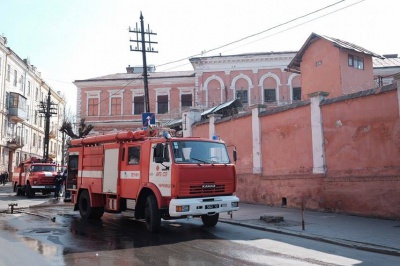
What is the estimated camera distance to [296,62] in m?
27.7

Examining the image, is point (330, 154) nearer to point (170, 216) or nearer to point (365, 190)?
point (365, 190)

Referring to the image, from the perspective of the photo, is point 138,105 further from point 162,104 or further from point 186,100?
point 186,100

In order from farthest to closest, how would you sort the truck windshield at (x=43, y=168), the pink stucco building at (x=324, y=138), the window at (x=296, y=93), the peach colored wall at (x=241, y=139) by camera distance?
1. the window at (x=296, y=93)
2. the truck windshield at (x=43, y=168)
3. the peach colored wall at (x=241, y=139)
4. the pink stucco building at (x=324, y=138)

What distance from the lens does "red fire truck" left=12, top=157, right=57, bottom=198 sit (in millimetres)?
25750

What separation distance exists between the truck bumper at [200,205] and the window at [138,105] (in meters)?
A: 34.7

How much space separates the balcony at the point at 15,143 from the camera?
4762cm

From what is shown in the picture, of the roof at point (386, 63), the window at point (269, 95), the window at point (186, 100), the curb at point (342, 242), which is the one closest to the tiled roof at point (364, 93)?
the curb at point (342, 242)

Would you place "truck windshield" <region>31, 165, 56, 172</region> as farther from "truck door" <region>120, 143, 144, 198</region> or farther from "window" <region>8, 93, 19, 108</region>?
"window" <region>8, 93, 19, 108</region>

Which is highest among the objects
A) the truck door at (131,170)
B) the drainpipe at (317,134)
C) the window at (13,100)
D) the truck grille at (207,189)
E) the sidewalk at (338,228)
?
the window at (13,100)

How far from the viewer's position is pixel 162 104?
145 feet

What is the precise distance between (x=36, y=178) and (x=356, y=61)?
23.1 meters

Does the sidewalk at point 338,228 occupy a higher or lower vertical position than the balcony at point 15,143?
lower

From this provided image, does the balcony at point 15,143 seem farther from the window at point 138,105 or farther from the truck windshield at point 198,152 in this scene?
the truck windshield at point 198,152

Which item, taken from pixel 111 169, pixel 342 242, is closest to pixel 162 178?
pixel 111 169
